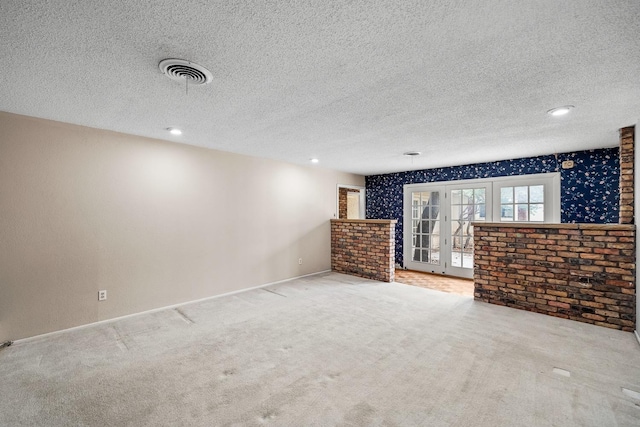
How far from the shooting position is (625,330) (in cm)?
304

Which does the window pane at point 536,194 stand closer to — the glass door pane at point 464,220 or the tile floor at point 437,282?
the glass door pane at point 464,220

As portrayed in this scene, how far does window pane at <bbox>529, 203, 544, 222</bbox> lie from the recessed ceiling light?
258cm

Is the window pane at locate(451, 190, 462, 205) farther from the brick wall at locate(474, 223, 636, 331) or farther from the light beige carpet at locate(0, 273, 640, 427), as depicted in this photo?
the light beige carpet at locate(0, 273, 640, 427)

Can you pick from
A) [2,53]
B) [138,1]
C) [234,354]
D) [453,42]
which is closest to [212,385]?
[234,354]

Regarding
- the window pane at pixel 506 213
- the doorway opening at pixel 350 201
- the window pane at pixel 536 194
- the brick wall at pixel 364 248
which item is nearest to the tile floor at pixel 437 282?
the brick wall at pixel 364 248

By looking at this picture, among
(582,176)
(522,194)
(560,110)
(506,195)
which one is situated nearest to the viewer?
(560,110)

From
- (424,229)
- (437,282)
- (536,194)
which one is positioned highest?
(536,194)

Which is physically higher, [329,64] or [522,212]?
[329,64]

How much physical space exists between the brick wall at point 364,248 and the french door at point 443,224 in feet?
3.80

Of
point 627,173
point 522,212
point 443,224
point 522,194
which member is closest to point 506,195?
point 522,194

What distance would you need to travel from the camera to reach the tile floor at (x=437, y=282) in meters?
4.76

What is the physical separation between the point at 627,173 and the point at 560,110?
145 cm

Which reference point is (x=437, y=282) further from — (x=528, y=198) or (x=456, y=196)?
(x=528, y=198)

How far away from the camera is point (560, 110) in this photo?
2674 mm
